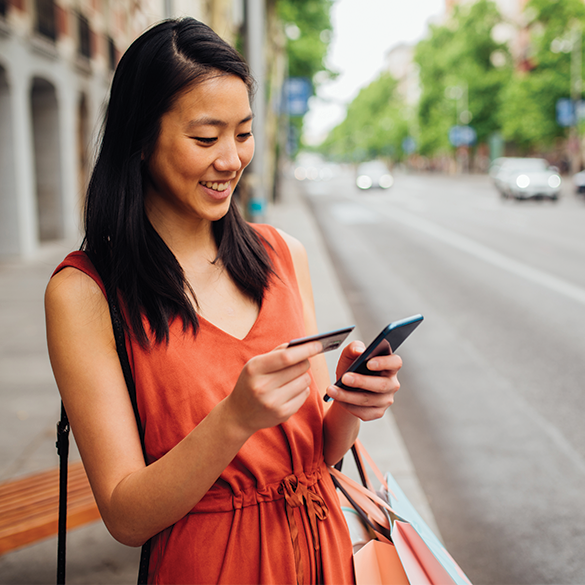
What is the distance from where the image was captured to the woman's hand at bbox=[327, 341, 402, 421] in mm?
1296

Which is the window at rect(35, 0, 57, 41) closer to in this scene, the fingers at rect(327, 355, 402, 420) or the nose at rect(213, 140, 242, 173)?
the nose at rect(213, 140, 242, 173)

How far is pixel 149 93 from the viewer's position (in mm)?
1431

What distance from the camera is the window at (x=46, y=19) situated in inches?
476

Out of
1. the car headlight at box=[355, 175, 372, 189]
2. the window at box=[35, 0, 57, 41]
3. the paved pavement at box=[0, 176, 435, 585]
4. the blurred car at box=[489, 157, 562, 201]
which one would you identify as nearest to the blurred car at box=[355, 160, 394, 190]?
the car headlight at box=[355, 175, 372, 189]

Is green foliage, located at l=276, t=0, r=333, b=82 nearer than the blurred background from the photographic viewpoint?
No

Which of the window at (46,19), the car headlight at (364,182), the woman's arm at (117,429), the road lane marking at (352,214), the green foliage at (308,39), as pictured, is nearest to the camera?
the woman's arm at (117,429)

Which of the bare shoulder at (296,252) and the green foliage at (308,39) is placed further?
the green foliage at (308,39)

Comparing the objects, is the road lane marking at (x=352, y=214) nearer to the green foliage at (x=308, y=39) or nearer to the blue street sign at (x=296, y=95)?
the blue street sign at (x=296, y=95)

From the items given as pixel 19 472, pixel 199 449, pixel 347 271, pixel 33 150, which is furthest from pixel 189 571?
pixel 33 150

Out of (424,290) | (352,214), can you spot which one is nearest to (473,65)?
(352,214)

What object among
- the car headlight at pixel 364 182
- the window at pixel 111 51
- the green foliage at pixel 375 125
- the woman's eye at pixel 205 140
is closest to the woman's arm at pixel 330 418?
the woman's eye at pixel 205 140

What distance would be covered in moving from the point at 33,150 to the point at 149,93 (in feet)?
46.8

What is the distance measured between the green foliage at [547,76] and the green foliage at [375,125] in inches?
1965

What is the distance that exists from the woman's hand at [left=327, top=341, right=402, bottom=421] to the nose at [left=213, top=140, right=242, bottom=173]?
1.56ft
